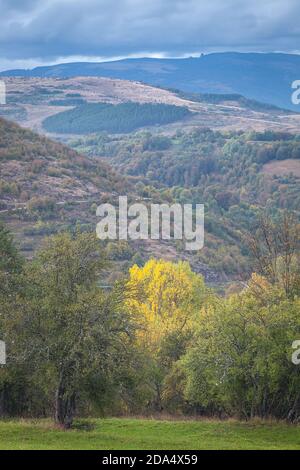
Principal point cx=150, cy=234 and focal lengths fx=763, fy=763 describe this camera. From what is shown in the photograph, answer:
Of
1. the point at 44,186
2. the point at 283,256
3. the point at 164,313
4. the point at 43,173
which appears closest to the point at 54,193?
the point at 44,186

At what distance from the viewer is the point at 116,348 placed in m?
29.7

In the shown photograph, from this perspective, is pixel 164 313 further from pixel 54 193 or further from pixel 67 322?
pixel 54 193

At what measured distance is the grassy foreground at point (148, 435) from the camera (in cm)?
2695

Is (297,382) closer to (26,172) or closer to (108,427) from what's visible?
(108,427)

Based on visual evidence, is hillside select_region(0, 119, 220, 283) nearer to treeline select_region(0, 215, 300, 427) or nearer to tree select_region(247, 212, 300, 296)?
tree select_region(247, 212, 300, 296)

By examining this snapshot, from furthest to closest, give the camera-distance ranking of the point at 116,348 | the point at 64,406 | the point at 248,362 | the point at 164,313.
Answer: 1. the point at 164,313
2. the point at 248,362
3. the point at 64,406
4. the point at 116,348

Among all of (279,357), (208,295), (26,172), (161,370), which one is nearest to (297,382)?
(279,357)

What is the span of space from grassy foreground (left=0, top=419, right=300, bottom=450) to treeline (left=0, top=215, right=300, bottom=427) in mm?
1067

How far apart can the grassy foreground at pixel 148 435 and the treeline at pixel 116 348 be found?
3.50 feet

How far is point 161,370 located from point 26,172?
304ft

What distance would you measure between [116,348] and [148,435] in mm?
3696

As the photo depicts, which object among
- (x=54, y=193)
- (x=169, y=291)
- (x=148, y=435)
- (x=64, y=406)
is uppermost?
(x=54, y=193)

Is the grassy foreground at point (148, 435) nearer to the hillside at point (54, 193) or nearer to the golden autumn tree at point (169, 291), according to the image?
the golden autumn tree at point (169, 291)

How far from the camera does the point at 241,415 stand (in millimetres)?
34344
